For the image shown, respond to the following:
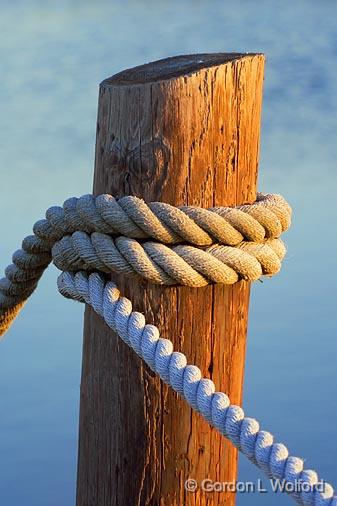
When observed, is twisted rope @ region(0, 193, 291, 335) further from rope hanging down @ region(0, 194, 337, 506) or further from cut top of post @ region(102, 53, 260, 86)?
cut top of post @ region(102, 53, 260, 86)

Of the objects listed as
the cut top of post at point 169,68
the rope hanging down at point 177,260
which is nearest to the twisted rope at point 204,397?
the rope hanging down at point 177,260

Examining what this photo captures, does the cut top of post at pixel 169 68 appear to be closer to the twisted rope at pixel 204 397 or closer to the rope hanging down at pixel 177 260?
the rope hanging down at pixel 177 260

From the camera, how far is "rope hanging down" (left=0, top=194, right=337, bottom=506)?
6.84 ft

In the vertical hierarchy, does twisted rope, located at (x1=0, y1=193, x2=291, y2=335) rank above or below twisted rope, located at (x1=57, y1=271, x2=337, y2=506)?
above

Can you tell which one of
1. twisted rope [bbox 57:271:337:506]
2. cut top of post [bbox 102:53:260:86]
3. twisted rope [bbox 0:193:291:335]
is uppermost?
cut top of post [bbox 102:53:260:86]

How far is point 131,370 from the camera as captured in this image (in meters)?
2.25

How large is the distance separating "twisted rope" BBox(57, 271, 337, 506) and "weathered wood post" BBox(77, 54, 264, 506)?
55mm

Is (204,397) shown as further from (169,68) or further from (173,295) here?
(169,68)

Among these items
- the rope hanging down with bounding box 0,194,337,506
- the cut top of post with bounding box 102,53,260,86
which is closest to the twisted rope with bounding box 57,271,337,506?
the rope hanging down with bounding box 0,194,337,506

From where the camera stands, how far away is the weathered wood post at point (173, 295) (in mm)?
2182

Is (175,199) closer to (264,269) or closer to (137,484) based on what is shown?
(264,269)

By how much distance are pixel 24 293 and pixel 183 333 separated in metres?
0.77

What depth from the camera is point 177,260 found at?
2156mm

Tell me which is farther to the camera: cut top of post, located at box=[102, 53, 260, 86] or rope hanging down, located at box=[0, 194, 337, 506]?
cut top of post, located at box=[102, 53, 260, 86]
